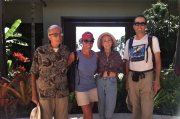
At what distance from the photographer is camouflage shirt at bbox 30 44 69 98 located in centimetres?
338

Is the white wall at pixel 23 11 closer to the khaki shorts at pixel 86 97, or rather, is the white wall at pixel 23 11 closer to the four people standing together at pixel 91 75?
the four people standing together at pixel 91 75

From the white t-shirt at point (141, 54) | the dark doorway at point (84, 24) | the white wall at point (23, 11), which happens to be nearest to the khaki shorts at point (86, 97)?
the white t-shirt at point (141, 54)

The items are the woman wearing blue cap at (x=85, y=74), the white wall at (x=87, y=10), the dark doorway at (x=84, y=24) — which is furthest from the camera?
the dark doorway at (x=84, y=24)

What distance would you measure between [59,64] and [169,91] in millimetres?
3415

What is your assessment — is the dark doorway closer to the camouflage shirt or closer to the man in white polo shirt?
the man in white polo shirt

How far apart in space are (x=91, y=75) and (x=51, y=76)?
670 mm

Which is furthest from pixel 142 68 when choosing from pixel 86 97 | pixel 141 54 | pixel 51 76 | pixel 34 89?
pixel 34 89

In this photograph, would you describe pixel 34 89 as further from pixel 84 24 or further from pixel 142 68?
pixel 84 24

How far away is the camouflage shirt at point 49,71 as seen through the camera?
3.38 m

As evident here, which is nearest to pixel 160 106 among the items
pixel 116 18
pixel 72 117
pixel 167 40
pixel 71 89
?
pixel 72 117

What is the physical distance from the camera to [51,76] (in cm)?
339

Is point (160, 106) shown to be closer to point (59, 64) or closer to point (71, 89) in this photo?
point (71, 89)

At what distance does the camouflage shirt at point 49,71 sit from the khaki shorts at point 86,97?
34 cm

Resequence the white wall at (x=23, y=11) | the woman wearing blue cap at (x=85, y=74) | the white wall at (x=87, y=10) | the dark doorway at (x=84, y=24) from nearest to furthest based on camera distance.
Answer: the woman wearing blue cap at (x=85, y=74) < the white wall at (x=87, y=10) < the white wall at (x=23, y=11) < the dark doorway at (x=84, y=24)
